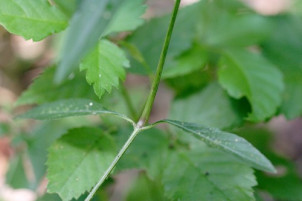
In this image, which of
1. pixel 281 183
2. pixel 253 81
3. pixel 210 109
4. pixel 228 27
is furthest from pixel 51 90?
pixel 281 183

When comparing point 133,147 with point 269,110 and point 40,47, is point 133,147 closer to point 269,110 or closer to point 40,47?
point 269,110

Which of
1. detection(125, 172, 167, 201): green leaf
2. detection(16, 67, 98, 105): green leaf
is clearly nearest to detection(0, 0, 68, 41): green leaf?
detection(16, 67, 98, 105): green leaf

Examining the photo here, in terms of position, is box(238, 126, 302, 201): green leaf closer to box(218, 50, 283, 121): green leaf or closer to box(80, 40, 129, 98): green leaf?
box(218, 50, 283, 121): green leaf

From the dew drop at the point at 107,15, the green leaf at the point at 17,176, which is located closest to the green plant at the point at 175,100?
the green leaf at the point at 17,176

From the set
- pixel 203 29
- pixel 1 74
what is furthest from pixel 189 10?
pixel 1 74

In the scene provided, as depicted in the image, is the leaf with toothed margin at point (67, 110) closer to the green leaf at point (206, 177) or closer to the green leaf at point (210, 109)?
the green leaf at point (206, 177)

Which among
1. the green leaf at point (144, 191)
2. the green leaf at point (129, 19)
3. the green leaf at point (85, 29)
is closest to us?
the green leaf at point (85, 29)

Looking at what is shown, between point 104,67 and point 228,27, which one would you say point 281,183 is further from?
point 104,67
